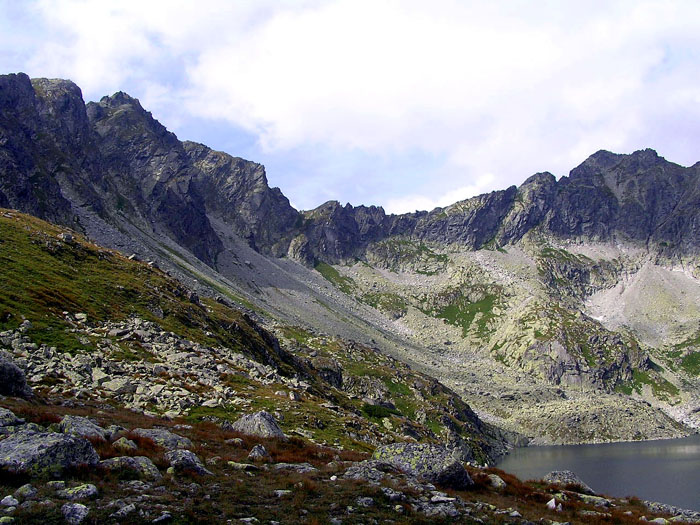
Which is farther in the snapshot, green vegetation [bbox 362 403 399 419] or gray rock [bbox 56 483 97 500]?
green vegetation [bbox 362 403 399 419]

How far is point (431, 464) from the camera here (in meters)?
23.2

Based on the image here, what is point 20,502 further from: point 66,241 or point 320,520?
point 66,241

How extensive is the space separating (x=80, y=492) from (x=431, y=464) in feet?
51.3

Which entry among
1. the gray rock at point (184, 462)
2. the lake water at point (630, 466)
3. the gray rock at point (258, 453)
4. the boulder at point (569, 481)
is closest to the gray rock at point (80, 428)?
the gray rock at point (184, 462)

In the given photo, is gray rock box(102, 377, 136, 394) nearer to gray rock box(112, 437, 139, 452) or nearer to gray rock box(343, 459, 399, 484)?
gray rock box(112, 437, 139, 452)

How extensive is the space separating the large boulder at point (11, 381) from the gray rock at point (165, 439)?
6.58 m

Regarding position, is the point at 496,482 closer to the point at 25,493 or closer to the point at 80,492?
the point at 80,492

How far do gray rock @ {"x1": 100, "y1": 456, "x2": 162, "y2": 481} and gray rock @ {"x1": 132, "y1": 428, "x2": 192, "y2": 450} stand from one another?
3921 mm

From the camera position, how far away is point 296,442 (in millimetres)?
28828

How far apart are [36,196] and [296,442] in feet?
467

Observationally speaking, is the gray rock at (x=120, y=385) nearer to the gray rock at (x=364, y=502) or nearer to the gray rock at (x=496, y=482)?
the gray rock at (x=364, y=502)

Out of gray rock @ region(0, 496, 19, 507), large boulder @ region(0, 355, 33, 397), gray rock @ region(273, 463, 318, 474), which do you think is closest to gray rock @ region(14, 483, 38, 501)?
gray rock @ region(0, 496, 19, 507)

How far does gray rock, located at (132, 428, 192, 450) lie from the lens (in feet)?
69.4

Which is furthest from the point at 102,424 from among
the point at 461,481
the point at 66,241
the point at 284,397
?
the point at 66,241
